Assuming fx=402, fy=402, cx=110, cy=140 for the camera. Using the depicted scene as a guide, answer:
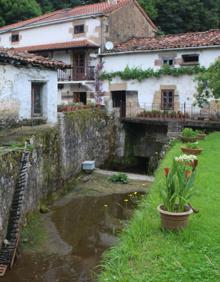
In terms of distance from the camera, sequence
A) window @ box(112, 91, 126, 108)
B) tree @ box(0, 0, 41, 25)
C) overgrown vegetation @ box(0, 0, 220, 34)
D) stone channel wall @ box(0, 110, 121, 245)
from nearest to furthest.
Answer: stone channel wall @ box(0, 110, 121, 245), window @ box(112, 91, 126, 108), tree @ box(0, 0, 41, 25), overgrown vegetation @ box(0, 0, 220, 34)

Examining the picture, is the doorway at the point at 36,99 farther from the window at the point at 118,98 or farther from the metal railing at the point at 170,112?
the window at the point at 118,98

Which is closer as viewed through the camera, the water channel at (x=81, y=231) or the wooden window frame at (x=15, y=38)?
the water channel at (x=81, y=231)

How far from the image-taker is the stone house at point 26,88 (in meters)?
16.4

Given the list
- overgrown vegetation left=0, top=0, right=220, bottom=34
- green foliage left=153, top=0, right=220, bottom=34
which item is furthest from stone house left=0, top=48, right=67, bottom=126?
green foliage left=153, top=0, right=220, bottom=34

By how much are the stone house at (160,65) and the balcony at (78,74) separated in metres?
1.01

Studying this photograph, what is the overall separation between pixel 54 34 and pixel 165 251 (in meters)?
26.1

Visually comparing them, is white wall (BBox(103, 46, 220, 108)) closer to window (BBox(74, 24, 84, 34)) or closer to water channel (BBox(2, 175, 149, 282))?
window (BBox(74, 24, 84, 34))

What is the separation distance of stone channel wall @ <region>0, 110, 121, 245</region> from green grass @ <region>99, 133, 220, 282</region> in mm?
4720

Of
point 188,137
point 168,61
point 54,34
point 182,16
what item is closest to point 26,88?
point 188,137

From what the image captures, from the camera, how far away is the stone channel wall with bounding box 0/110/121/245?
11867mm

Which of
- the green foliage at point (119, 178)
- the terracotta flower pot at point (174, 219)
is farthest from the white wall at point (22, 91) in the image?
the terracotta flower pot at point (174, 219)

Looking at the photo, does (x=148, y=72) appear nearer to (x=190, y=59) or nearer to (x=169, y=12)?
(x=190, y=59)

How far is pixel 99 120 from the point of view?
2270cm

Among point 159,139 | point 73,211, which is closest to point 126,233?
point 73,211
